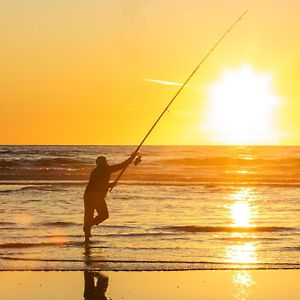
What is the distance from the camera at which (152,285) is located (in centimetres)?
993

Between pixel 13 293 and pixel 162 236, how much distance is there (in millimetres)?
6431

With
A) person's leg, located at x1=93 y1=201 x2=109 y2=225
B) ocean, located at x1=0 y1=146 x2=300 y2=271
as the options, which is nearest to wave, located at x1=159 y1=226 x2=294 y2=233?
ocean, located at x1=0 y1=146 x2=300 y2=271

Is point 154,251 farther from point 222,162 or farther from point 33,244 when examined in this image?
point 222,162

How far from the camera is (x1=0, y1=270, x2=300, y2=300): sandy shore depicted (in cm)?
921

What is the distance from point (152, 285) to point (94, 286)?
2.53 ft

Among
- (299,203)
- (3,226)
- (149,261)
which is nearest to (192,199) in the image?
(299,203)

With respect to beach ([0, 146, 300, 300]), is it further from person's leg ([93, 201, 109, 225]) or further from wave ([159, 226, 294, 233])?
person's leg ([93, 201, 109, 225])

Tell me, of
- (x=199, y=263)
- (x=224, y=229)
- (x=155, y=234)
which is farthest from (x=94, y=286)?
(x=224, y=229)

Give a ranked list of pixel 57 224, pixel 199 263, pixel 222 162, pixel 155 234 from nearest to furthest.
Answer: pixel 199 263 < pixel 155 234 < pixel 57 224 < pixel 222 162

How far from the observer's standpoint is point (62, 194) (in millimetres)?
28297

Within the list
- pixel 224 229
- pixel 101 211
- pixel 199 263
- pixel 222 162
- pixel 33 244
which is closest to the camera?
pixel 199 263

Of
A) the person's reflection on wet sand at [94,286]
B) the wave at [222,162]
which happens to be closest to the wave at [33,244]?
the person's reflection on wet sand at [94,286]

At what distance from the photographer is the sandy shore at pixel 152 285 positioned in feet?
30.2

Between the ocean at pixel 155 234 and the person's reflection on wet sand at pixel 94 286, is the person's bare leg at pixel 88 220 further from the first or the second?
the person's reflection on wet sand at pixel 94 286
